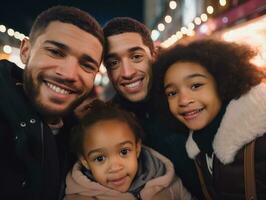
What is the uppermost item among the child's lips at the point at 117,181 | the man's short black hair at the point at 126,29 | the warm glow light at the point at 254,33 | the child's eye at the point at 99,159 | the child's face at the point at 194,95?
the warm glow light at the point at 254,33

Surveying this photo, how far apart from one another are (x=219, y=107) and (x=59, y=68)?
1441 millimetres

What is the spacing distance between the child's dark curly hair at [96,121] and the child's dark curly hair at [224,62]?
1.88 feet

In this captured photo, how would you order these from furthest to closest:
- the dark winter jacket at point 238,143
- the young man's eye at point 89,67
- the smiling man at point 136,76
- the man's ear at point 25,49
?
the smiling man at point 136,76, the man's ear at point 25,49, the young man's eye at point 89,67, the dark winter jacket at point 238,143

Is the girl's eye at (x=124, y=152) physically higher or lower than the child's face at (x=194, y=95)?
lower

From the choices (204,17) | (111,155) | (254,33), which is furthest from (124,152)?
(204,17)

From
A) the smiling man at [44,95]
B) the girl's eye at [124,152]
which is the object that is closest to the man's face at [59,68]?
the smiling man at [44,95]

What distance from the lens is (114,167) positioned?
2.75 m

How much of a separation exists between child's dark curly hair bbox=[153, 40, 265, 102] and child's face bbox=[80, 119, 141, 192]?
2.54ft

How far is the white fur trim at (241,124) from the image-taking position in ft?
8.07

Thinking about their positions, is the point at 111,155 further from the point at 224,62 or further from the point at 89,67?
the point at 224,62

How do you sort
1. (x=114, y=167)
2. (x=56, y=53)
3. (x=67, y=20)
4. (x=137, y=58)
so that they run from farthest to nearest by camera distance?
(x=137, y=58), (x=67, y=20), (x=56, y=53), (x=114, y=167)

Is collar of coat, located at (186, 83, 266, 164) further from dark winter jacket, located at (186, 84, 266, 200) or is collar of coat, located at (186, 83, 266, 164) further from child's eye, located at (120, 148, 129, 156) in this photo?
child's eye, located at (120, 148, 129, 156)

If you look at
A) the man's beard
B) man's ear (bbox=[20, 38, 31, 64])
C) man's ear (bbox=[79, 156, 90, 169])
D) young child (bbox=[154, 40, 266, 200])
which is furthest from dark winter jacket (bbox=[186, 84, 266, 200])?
man's ear (bbox=[20, 38, 31, 64])

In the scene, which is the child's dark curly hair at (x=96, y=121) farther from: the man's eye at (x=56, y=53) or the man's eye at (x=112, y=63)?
the man's eye at (x=112, y=63)
